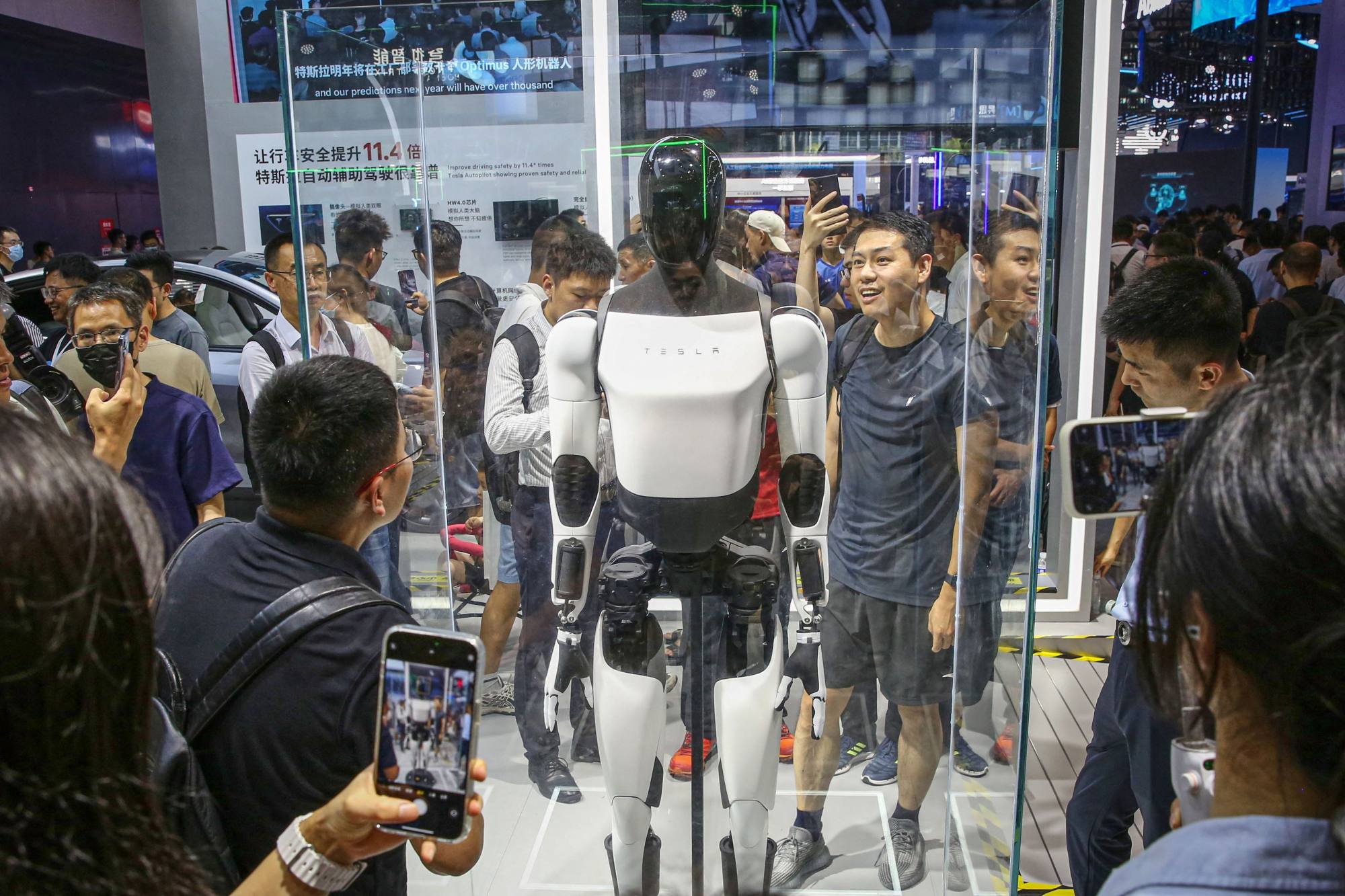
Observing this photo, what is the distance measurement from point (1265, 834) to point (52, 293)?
5.10 meters

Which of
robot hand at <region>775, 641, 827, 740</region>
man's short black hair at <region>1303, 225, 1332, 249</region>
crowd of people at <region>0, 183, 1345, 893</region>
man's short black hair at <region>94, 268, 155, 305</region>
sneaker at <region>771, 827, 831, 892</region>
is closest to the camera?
crowd of people at <region>0, 183, 1345, 893</region>

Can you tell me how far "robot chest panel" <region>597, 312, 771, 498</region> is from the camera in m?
2.08

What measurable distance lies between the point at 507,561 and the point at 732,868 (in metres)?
0.98

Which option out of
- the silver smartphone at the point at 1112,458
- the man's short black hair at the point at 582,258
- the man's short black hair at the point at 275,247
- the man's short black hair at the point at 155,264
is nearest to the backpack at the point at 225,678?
the silver smartphone at the point at 1112,458

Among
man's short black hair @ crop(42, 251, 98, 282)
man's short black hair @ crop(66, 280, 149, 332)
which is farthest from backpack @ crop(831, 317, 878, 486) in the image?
man's short black hair @ crop(42, 251, 98, 282)

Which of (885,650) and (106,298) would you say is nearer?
(885,650)

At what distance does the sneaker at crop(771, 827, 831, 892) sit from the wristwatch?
5.60 feet

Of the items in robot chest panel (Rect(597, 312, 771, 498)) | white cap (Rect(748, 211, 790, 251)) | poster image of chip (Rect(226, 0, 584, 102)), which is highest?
poster image of chip (Rect(226, 0, 584, 102))

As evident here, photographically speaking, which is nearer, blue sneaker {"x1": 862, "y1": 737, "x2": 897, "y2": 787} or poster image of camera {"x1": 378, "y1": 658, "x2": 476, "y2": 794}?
poster image of camera {"x1": 378, "y1": 658, "x2": 476, "y2": 794}

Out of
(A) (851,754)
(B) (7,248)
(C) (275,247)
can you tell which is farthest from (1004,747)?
(B) (7,248)

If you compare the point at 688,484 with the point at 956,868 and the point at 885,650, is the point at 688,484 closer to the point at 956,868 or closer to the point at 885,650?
the point at 885,650

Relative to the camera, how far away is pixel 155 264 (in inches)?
176

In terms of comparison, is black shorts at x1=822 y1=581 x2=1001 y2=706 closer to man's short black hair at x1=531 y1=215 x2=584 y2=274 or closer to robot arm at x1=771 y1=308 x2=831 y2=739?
robot arm at x1=771 y1=308 x2=831 y2=739

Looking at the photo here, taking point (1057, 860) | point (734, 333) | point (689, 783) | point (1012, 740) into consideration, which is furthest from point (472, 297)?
point (1057, 860)
